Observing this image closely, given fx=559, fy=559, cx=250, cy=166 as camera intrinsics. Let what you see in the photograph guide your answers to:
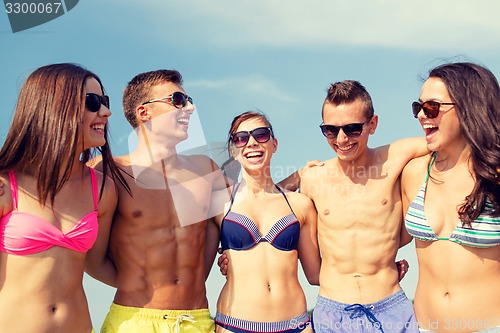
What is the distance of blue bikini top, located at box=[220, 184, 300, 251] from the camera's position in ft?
22.5

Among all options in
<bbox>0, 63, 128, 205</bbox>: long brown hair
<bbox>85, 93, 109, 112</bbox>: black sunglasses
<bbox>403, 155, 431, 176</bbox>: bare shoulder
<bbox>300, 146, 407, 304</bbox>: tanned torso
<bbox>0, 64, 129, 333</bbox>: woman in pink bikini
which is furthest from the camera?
<bbox>300, 146, 407, 304</bbox>: tanned torso

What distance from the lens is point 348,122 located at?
7207 millimetres

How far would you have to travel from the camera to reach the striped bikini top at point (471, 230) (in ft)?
19.9

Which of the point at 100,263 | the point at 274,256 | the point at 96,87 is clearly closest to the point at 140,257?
the point at 100,263

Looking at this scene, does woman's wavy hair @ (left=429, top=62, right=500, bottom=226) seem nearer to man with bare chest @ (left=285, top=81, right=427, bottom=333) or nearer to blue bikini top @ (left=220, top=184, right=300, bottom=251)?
man with bare chest @ (left=285, top=81, right=427, bottom=333)

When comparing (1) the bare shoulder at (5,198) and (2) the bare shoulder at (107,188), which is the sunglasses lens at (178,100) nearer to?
(2) the bare shoulder at (107,188)

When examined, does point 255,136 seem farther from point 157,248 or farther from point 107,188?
point 107,188

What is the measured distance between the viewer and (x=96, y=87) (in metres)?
5.95

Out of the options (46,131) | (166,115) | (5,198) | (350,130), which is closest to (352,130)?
(350,130)

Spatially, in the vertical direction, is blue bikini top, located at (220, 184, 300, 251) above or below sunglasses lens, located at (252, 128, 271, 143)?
below

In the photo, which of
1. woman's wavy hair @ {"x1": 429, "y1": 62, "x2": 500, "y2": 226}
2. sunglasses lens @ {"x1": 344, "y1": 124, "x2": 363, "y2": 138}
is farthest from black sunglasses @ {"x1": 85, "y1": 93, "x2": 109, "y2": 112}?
woman's wavy hair @ {"x1": 429, "y1": 62, "x2": 500, "y2": 226}

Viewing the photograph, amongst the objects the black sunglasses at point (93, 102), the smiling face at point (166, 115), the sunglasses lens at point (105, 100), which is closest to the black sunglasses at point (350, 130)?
the smiling face at point (166, 115)

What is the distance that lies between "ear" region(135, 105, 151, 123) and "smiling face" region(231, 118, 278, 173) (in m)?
1.18

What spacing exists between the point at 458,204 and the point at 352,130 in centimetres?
162
